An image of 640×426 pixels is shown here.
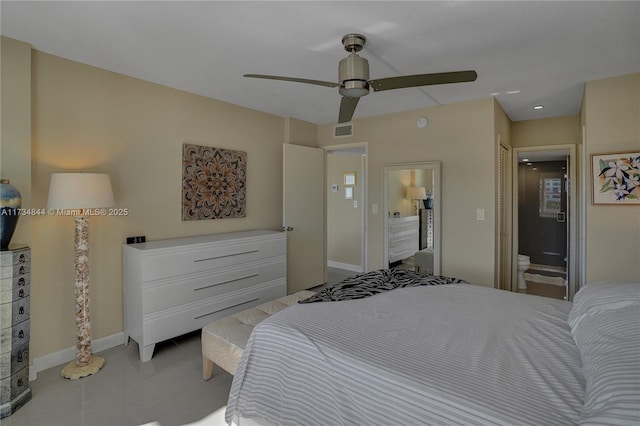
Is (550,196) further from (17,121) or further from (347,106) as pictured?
(17,121)

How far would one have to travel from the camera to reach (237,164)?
3818 millimetres

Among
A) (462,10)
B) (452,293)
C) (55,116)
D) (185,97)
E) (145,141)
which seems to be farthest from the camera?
(185,97)

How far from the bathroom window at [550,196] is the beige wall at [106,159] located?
5.47 m

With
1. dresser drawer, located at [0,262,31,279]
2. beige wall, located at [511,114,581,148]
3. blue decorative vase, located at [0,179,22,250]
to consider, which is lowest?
dresser drawer, located at [0,262,31,279]

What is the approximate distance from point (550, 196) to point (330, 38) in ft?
17.9

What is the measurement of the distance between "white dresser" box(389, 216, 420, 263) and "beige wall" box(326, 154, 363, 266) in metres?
1.64

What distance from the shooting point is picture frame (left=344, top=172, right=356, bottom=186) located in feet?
19.6

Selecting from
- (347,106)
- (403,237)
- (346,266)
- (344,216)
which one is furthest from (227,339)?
(344,216)

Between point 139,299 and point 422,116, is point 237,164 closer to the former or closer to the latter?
point 139,299

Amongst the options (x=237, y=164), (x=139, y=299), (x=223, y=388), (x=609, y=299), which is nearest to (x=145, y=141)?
(x=237, y=164)

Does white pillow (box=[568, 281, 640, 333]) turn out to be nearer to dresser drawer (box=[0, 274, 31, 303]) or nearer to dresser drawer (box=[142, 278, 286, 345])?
dresser drawer (box=[142, 278, 286, 345])

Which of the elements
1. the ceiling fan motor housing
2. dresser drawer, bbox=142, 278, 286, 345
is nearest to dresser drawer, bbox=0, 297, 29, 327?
dresser drawer, bbox=142, 278, 286, 345

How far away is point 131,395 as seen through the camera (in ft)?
7.13

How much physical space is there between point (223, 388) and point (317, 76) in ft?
8.56
